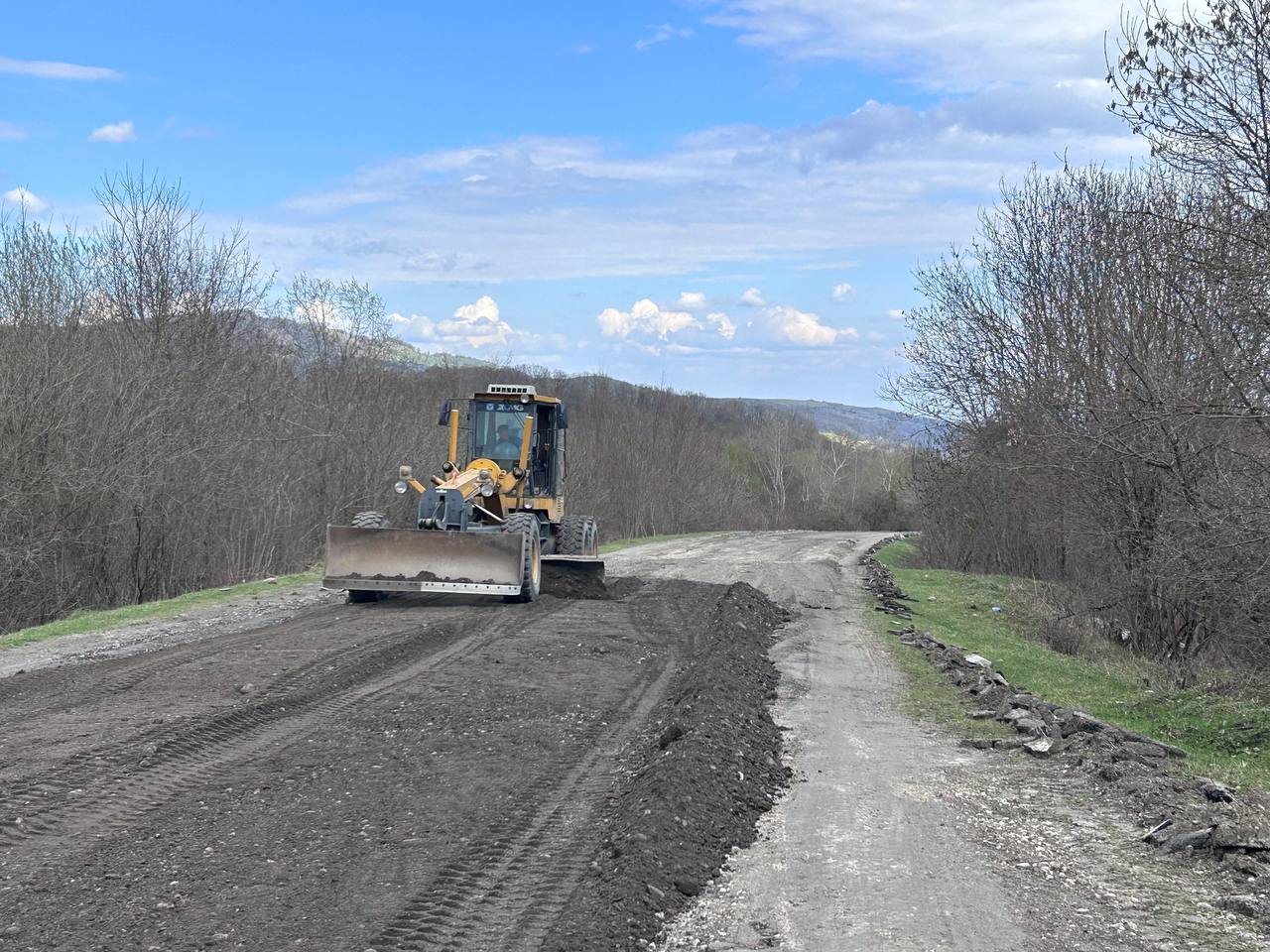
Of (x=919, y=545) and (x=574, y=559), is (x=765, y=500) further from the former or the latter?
(x=574, y=559)

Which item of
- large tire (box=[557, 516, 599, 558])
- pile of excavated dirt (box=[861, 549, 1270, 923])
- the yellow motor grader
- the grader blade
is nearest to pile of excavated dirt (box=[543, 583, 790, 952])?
pile of excavated dirt (box=[861, 549, 1270, 923])

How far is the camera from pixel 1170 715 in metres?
11.5

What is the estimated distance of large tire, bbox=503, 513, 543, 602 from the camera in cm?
1614

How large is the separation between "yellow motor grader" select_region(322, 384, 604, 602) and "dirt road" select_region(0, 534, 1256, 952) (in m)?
→ 3.50

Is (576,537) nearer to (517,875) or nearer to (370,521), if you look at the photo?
(370,521)

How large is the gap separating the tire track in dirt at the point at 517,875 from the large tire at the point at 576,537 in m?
10.8

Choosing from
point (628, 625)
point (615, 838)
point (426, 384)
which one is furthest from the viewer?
point (426, 384)

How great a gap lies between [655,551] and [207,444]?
510 inches

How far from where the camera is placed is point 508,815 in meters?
6.68

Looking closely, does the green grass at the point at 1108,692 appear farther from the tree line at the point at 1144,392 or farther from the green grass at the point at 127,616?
the green grass at the point at 127,616

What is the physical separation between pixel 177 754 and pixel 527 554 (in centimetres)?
859

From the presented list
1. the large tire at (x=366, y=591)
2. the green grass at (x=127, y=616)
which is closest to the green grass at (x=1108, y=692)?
the large tire at (x=366, y=591)

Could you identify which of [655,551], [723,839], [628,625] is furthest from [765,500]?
[723,839]

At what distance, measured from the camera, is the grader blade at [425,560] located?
15836 millimetres
